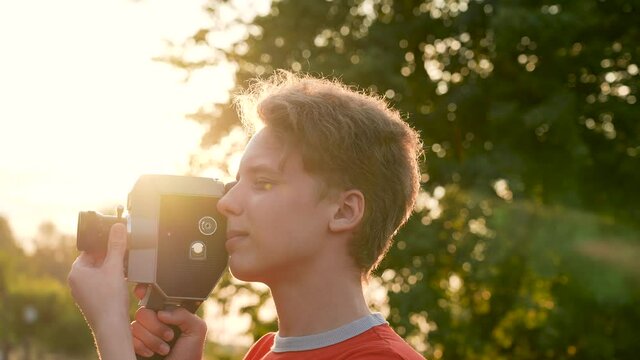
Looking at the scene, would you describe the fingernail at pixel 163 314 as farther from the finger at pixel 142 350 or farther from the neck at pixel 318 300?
the neck at pixel 318 300

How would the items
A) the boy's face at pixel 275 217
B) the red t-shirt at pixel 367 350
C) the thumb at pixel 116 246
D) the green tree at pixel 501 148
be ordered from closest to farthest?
the red t-shirt at pixel 367 350, the boy's face at pixel 275 217, the thumb at pixel 116 246, the green tree at pixel 501 148

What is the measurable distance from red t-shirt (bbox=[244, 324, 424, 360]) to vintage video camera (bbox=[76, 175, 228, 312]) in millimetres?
427

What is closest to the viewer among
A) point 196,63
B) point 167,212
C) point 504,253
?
point 167,212

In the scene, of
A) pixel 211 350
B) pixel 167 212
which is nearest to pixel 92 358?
pixel 211 350

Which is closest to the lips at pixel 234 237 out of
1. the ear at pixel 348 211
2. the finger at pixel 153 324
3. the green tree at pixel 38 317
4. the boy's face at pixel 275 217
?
the boy's face at pixel 275 217

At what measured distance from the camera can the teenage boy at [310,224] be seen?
2.72 meters

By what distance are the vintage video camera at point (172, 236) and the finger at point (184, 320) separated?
3 cm

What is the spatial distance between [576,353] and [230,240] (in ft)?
38.4

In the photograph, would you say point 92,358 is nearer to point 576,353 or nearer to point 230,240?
point 576,353

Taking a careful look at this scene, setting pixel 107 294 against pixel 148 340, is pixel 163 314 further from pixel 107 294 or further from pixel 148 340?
pixel 107 294

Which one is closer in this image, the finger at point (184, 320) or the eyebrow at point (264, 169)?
the eyebrow at point (264, 169)

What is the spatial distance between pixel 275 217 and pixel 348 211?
0.22 metres

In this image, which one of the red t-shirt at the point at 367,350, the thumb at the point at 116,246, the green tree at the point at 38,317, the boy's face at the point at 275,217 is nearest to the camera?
the red t-shirt at the point at 367,350

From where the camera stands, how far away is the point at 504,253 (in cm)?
1229
